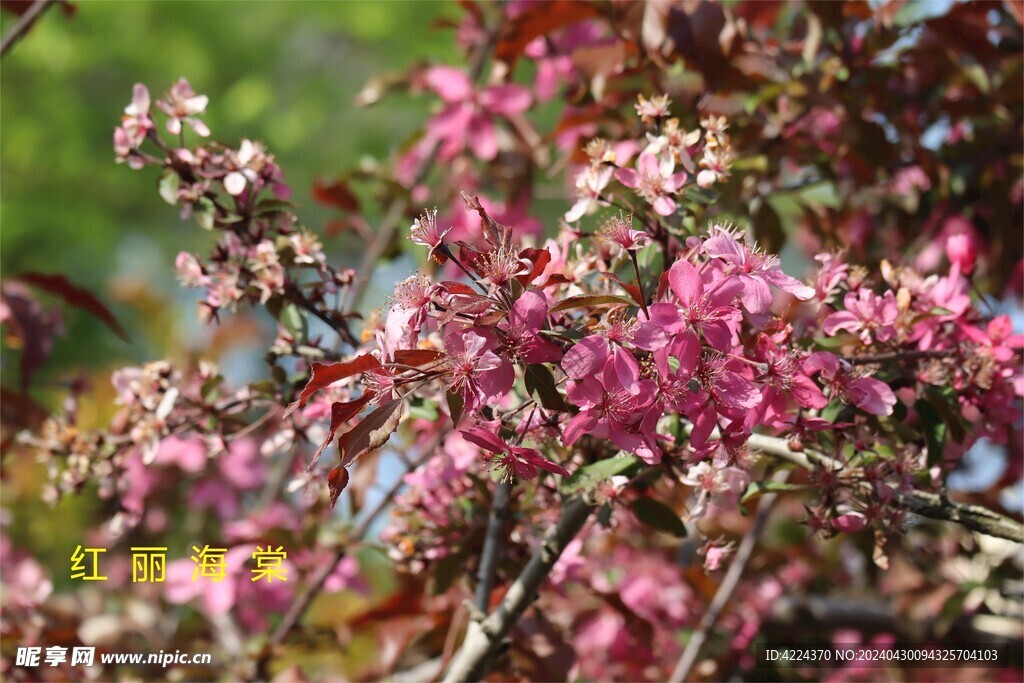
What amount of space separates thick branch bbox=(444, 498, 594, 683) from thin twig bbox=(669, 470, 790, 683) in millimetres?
572

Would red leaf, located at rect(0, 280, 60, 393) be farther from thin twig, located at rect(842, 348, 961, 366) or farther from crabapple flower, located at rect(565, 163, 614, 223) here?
thin twig, located at rect(842, 348, 961, 366)

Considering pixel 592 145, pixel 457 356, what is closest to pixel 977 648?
pixel 592 145

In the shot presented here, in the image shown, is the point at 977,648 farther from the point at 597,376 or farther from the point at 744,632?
the point at 597,376

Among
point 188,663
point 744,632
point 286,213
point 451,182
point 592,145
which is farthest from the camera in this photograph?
point 451,182

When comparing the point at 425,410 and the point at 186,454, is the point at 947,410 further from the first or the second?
the point at 186,454

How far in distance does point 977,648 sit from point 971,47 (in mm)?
939

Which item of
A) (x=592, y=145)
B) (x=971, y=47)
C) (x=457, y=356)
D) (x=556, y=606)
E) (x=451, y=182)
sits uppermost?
(x=451, y=182)

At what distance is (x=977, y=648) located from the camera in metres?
1.49

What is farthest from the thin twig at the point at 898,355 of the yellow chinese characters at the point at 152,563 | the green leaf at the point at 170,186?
the yellow chinese characters at the point at 152,563

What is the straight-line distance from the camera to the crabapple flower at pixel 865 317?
2.69 feet

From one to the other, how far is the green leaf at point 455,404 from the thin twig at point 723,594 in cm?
88

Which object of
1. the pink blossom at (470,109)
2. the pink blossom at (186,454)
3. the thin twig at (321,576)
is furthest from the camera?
the pink blossom at (186,454)

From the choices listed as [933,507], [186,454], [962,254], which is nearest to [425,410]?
[933,507]

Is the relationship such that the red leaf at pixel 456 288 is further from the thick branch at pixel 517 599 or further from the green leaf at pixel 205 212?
the green leaf at pixel 205 212
